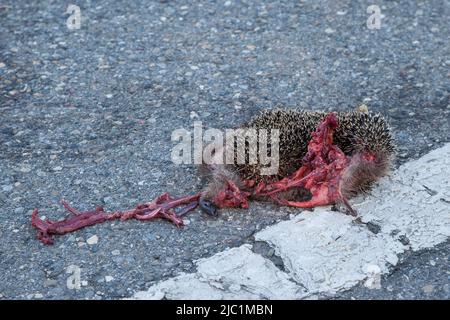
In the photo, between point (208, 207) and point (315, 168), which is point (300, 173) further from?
point (208, 207)

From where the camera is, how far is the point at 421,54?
5930 millimetres

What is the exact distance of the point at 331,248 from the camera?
3990mm

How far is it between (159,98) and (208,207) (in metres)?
1.49

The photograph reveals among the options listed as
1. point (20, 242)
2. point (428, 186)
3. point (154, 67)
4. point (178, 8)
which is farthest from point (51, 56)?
point (428, 186)

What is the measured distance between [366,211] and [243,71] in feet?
6.40

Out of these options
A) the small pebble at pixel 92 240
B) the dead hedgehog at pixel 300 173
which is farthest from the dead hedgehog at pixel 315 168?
the small pebble at pixel 92 240

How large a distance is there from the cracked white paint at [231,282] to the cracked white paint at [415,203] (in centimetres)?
72

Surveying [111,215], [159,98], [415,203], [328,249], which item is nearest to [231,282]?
[328,249]

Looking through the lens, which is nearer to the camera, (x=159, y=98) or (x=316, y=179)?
(x=316, y=179)

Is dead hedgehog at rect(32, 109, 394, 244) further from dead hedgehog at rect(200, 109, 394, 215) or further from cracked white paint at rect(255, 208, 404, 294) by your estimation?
cracked white paint at rect(255, 208, 404, 294)

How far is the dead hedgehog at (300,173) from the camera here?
4.23 metres

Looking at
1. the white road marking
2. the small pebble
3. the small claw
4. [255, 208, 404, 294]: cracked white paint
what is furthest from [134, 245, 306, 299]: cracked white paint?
the small pebble

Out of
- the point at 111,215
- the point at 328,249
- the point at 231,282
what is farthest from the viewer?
the point at 111,215

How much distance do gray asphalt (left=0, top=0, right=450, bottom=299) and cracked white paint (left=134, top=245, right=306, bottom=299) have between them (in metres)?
0.09
